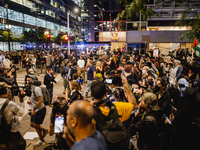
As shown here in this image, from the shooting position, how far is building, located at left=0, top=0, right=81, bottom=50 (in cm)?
4370

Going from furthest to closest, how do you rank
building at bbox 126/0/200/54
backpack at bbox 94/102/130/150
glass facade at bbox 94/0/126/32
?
glass facade at bbox 94/0/126/32
building at bbox 126/0/200/54
backpack at bbox 94/102/130/150

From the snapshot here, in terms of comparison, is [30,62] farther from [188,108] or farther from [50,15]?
[50,15]

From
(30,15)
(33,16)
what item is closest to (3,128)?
(30,15)

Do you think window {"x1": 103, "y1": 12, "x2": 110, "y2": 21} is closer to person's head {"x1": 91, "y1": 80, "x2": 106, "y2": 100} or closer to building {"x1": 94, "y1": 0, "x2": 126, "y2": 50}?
building {"x1": 94, "y1": 0, "x2": 126, "y2": 50}

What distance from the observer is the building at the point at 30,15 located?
43.7m

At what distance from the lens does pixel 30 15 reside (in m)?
55.8

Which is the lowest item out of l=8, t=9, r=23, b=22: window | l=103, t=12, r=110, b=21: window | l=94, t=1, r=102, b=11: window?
l=8, t=9, r=23, b=22: window

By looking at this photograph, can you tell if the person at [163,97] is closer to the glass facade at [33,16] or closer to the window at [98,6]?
the glass facade at [33,16]

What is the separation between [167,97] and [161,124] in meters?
1.66

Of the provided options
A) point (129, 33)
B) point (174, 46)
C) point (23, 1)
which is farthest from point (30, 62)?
point (23, 1)

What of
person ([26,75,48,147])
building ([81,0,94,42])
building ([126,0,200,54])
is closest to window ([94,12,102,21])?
building ([126,0,200,54])

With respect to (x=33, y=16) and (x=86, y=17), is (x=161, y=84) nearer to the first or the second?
(x=33, y=16)

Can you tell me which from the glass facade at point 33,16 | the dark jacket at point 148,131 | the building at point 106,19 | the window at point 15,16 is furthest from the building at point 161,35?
the window at point 15,16

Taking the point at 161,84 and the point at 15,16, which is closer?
the point at 161,84
